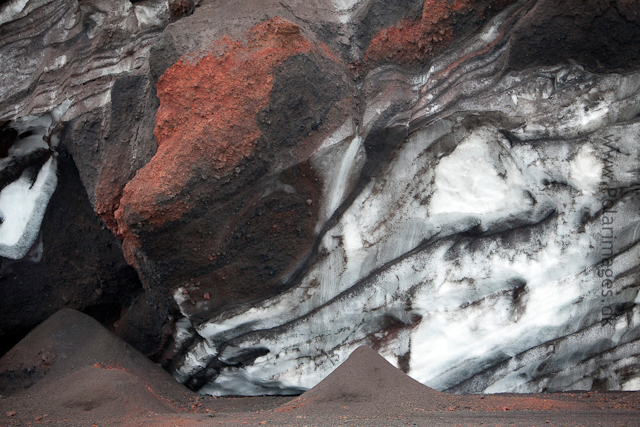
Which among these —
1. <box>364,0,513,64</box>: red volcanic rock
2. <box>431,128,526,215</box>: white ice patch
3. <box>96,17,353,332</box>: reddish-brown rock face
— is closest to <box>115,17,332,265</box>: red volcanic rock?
<box>96,17,353,332</box>: reddish-brown rock face

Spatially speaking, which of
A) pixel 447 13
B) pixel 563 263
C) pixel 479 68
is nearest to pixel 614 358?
pixel 563 263

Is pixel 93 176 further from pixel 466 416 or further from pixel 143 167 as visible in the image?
pixel 466 416

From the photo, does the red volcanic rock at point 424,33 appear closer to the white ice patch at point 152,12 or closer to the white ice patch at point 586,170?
the white ice patch at point 586,170

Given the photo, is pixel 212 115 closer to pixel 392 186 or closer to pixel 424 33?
pixel 392 186

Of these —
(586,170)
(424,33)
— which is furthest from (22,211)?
(586,170)

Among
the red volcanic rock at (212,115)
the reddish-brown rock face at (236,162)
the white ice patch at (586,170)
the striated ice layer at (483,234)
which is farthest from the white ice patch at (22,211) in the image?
the white ice patch at (586,170)

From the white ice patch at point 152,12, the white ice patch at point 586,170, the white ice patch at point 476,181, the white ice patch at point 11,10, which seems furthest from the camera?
the white ice patch at point 11,10

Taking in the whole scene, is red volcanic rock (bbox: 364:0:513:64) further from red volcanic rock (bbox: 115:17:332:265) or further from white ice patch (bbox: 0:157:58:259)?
white ice patch (bbox: 0:157:58:259)

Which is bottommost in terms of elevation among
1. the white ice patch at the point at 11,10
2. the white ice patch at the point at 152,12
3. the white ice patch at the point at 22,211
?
the white ice patch at the point at 22,211
